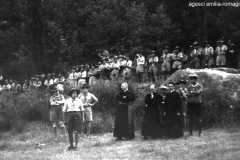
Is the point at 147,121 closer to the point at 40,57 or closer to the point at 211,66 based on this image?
the point at 211,66

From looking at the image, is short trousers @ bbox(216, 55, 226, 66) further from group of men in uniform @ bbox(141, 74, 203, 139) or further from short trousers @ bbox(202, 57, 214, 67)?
group of men in uniform @ bbox(141, 74, 203, 139)

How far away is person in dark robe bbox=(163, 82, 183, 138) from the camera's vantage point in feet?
42.5

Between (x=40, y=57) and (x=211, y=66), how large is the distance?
466 inches

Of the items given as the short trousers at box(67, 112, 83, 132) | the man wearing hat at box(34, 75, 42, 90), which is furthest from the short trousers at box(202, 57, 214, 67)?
the man wearing hat at box(34, 75, 42, 90)

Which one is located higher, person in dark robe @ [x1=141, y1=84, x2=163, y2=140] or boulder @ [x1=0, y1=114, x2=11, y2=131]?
person in dark robe @ [x1=141, y1=84, x2=163, y2=140]

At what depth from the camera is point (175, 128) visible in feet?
42.5

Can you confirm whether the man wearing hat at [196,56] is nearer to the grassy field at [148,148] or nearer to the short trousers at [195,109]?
the grassy field at [148,148]

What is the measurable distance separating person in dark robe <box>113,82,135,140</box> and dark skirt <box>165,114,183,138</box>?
1.32 m

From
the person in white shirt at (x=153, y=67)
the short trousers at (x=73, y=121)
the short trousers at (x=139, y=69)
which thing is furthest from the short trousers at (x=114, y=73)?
the short trousers at (x=73, y=121)

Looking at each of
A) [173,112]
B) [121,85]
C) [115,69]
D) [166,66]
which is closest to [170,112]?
[173,112]

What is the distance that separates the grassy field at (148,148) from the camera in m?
10.0

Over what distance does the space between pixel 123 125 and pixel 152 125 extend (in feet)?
3.44

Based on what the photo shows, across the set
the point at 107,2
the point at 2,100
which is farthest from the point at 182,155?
the point at 107,2

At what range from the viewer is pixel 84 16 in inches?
1526
